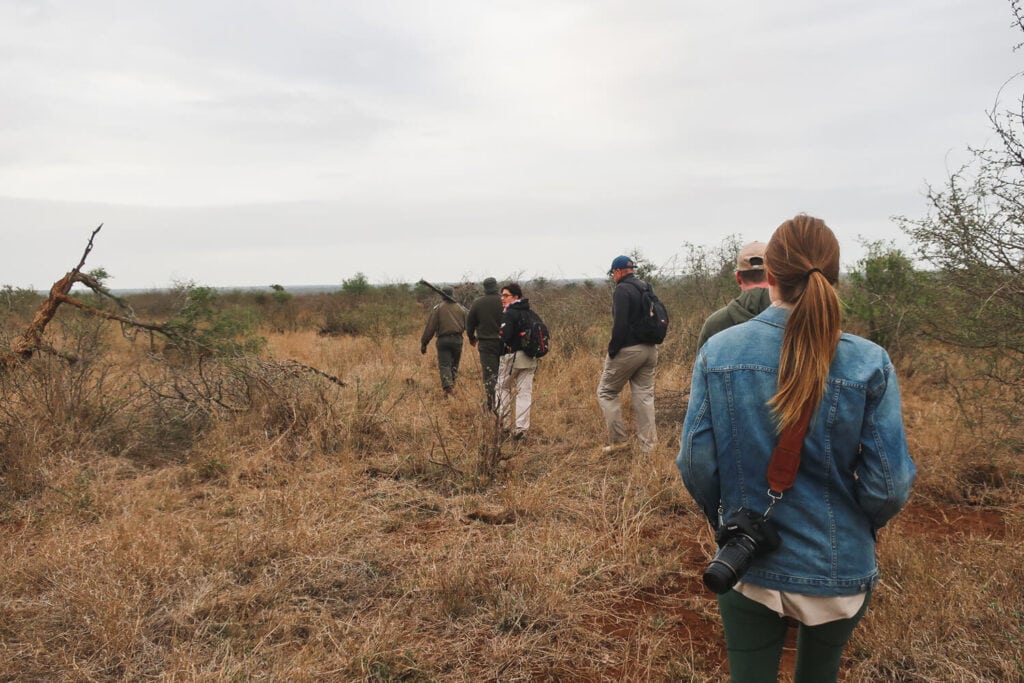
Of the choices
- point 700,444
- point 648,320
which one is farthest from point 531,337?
point 700,444

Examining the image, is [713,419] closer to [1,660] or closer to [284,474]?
[1,660]

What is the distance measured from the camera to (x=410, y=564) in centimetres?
379

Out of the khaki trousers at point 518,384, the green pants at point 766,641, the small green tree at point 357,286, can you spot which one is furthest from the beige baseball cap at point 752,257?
the small green tree at point 357,286

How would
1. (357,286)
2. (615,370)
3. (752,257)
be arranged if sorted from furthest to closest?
1. (357,286)
2. (615,370)
3. (752,257)

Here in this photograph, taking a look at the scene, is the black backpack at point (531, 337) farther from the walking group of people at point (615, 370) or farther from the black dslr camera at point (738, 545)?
the black dslr camera at point (738, 545)

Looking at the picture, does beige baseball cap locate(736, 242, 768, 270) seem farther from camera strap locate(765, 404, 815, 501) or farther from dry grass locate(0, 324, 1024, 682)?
camera strap locate(765, 404, 815, 501)

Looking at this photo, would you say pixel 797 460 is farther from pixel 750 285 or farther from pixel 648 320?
pixel 648 320

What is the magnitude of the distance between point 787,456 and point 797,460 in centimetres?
2

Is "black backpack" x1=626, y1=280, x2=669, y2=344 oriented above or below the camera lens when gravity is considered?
above

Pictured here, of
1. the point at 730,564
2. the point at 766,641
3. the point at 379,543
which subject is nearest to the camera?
the point at 730,564

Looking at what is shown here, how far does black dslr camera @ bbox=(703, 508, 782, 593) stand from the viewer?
5.01 feet

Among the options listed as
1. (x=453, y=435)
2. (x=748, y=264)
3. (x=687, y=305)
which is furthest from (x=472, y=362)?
(x=748, y=264)

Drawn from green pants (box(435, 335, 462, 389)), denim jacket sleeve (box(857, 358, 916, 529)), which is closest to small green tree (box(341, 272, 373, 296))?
green pants (box(435, 335, 462, 389))

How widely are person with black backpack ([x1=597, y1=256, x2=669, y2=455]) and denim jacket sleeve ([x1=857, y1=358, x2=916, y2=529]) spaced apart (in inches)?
159
